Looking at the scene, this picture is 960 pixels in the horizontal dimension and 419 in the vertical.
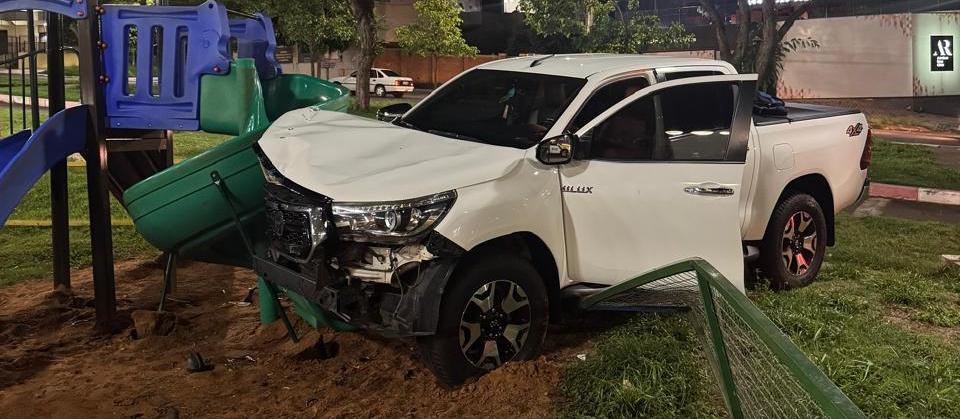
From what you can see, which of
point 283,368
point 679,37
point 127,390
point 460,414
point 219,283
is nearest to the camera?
point 460,414

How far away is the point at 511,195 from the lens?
15.1 feet

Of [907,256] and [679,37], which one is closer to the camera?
[907,256]

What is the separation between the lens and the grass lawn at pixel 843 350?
425 cm

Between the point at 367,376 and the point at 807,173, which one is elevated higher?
the point at 807,173

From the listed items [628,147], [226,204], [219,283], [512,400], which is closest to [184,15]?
[226,204]

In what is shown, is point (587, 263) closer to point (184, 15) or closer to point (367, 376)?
point (367, 376)

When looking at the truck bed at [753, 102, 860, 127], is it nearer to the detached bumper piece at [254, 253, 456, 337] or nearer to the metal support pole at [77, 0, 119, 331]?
the detached bumper piece at [254, 253, 456, 337]

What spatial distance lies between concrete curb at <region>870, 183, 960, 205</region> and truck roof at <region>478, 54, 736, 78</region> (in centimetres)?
672

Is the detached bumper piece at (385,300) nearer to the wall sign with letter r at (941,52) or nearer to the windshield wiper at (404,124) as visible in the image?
the windshield wiper at (404,124)

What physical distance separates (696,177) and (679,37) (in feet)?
78.7

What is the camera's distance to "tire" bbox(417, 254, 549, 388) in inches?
175

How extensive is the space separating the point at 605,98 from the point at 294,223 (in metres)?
2.08

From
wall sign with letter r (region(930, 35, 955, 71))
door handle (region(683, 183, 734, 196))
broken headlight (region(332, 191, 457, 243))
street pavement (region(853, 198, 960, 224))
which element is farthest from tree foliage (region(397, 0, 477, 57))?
broken headlight (region(332, 191, 457, 243))

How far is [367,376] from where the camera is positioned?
5004mm
